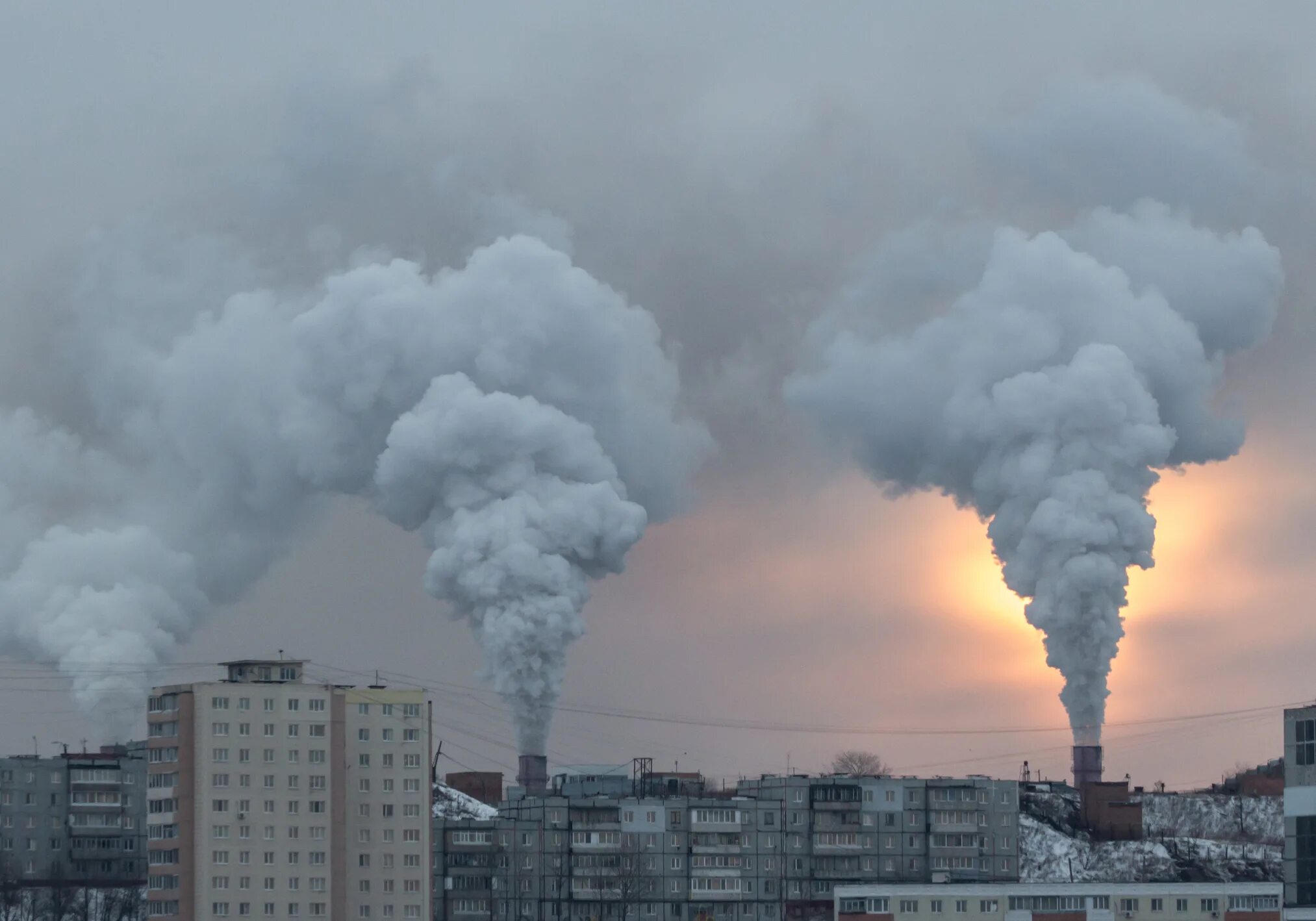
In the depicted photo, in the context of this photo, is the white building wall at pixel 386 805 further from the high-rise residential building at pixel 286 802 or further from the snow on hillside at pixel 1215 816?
the snow on hillside at pixel 1215 816

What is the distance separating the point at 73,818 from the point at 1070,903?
56955 mm

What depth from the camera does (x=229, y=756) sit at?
103 metres

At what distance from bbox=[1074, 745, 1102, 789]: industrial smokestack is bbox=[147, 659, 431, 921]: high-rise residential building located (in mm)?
42456

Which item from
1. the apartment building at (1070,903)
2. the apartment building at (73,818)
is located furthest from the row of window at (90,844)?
the apartment building at (1070,903)

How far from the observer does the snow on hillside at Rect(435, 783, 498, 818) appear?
5325 inches

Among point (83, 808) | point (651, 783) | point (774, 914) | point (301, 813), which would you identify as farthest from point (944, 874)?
point (83, 808)

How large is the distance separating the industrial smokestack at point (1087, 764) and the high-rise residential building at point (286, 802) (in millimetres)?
42456

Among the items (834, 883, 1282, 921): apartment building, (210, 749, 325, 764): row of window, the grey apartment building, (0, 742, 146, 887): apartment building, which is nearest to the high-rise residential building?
(210, 749, 325, 764): row of window

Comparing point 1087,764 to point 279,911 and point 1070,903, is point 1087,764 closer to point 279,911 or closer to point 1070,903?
point 1070,903

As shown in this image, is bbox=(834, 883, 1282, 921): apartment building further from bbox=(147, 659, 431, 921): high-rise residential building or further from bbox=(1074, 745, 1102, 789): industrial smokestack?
bbox=(1074, 745, 1102, 789): industrial smokestack

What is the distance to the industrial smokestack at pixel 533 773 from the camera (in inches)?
5298

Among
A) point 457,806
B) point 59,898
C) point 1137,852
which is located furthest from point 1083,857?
point 59,898

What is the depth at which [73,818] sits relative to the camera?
13238 cm

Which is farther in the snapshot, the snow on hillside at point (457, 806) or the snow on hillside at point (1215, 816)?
the snow on hillside at point (1215, 816)
